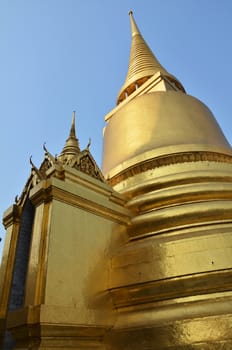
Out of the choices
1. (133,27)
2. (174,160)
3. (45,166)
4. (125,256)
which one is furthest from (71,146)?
(133,27)

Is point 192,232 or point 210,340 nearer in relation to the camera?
point 210,340

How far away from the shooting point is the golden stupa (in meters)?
1.97

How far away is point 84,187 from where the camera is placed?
9.37 feet

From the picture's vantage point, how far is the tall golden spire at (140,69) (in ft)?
23.9

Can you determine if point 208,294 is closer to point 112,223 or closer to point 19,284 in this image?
point 112,223

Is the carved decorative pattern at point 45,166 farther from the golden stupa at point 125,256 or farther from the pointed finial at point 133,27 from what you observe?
the pointed finial at point 133,27

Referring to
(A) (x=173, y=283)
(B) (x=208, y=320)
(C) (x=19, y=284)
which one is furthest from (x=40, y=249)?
(B) (x=208, y=320)

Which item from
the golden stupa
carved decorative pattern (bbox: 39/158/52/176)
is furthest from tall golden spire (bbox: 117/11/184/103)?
carved decorative pattern (bbox: 39/158/52/176)

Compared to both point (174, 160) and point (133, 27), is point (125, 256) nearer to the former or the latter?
point (174, 160)

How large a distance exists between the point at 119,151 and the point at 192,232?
2147 millimetres

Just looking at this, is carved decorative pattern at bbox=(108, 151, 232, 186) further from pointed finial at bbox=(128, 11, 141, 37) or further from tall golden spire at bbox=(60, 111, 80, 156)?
pointed finial at bbox=(128, 11, 141, 37)

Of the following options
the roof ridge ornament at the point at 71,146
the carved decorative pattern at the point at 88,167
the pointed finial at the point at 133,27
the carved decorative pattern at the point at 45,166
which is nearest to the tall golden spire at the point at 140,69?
the pointed finial at the point at 133,27

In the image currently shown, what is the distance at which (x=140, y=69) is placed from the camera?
7559 millimetres

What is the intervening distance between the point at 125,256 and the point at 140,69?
20.2ft
